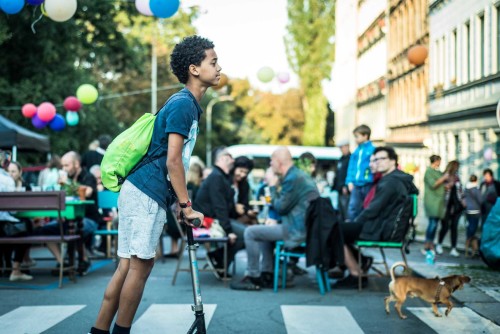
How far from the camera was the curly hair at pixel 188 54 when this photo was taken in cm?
583

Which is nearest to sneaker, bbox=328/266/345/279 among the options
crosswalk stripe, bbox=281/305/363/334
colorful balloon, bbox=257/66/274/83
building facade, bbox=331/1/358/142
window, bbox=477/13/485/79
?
crosswalk stripe, bbox=281/305/363/334

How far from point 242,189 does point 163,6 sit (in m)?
3.43

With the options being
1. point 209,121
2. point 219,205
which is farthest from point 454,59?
point 209,121

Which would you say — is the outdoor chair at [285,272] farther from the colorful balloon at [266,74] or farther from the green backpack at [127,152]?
the colorful balloon at [266,74]

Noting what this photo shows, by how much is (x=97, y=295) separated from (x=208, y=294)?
3.95 ft

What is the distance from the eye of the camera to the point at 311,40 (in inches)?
3137

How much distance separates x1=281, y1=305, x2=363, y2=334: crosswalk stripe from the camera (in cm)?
792

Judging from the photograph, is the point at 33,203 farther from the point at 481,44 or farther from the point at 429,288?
the point at 481,44

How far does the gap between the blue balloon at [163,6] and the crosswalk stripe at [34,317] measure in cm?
729

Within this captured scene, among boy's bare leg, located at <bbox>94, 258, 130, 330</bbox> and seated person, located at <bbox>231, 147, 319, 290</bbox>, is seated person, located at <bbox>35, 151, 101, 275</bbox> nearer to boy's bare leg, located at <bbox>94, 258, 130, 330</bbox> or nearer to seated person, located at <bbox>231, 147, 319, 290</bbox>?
seated person, located at <bbox>231, 147, 319, 290</bbox>

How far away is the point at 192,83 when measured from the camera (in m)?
5.88

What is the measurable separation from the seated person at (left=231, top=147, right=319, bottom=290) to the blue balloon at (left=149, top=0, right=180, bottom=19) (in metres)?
4.92

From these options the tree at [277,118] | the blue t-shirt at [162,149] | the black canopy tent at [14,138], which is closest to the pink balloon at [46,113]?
the black canopy tent at [14,138]

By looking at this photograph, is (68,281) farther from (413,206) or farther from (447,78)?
(447,78)
